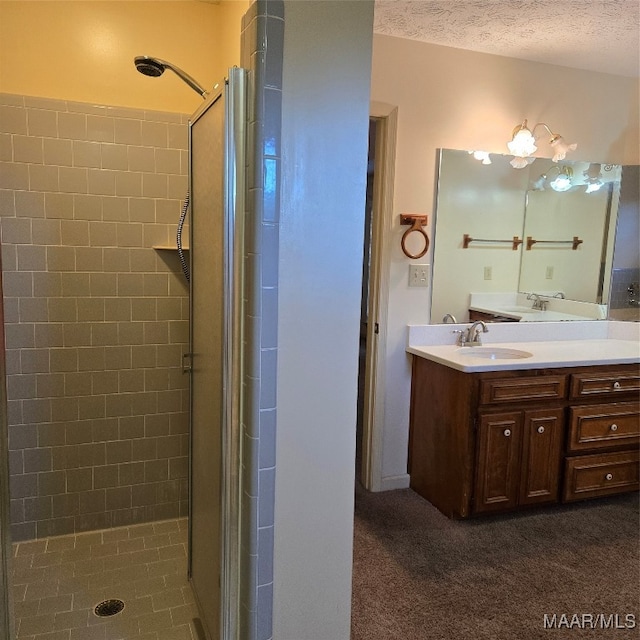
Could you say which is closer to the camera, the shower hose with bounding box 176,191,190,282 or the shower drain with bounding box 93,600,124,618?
the shower drain with bounding box 93,600,124,618

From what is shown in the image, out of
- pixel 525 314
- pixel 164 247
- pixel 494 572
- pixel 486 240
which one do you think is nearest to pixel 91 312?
pixel 164 247

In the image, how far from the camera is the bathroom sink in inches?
114

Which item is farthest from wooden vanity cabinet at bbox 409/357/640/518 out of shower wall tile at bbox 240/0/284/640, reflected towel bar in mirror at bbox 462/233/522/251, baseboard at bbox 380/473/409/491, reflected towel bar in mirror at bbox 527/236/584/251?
shower wall tile at bbox 240/0/284/640

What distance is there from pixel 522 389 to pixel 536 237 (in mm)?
1128

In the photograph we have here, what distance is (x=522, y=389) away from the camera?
2611 mm

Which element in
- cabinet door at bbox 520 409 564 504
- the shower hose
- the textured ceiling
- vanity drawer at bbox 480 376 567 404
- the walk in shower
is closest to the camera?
the walk in shower

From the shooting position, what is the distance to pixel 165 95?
2.38m

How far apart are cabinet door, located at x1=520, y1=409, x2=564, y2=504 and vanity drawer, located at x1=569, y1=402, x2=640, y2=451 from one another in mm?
92

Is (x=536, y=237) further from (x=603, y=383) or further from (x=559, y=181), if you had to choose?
(x=603, y=383)

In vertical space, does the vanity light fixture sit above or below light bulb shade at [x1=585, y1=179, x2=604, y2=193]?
above

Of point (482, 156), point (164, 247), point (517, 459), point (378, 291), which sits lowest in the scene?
point (517, 459)

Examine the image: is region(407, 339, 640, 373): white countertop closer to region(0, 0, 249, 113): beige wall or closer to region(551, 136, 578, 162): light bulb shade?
region(551, 136, 578, 162): light bulb shade

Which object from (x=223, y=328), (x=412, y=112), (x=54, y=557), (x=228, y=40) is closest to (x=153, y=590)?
(x=54, y=557)

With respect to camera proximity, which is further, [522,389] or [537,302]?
[537,302]
